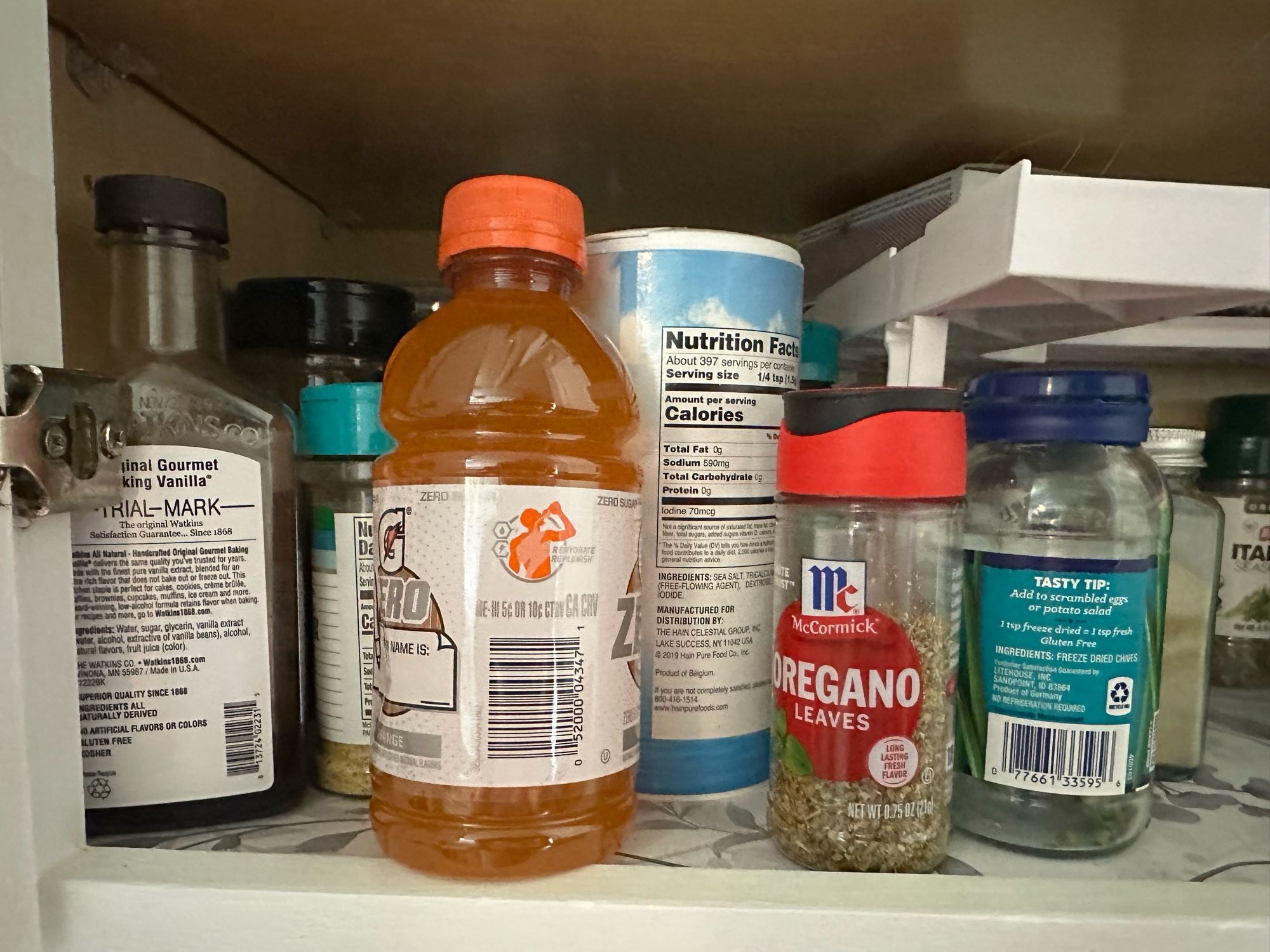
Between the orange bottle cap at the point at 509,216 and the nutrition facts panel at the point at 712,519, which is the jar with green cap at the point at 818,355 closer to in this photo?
the nutrition facts panel at the point at 712,519

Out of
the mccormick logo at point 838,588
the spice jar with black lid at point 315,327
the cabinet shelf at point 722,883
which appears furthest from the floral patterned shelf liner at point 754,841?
the spice jar with black lid at point 315,327

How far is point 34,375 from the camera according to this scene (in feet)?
1.02

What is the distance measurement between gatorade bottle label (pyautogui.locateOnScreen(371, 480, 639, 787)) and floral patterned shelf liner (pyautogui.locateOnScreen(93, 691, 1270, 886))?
7 centimetres

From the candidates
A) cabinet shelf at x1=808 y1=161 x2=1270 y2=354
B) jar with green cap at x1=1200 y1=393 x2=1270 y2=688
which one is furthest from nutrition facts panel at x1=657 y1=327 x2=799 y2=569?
jar with green cap at x1=1200 y1=393 x2=1270 y2=688

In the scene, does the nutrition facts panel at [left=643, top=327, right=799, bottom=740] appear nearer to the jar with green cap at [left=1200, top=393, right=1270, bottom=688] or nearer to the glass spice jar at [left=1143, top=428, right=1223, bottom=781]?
the glass spice jar at [left=1143, top=428, right=1223, bottom=781]

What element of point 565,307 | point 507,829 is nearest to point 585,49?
point 565,307

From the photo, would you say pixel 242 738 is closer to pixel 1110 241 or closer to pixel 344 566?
pixel 344 566

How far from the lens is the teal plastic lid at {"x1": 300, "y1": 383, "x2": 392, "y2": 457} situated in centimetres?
42

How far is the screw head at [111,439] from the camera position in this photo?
344 mm

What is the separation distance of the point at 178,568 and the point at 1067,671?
0.40 metres

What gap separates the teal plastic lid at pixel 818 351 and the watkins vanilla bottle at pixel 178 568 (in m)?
0.30

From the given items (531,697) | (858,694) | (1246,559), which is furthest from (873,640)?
(1246,559)

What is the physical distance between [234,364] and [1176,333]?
0.66 metres

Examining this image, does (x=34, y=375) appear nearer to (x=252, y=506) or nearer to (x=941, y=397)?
(x=252, y=506)
